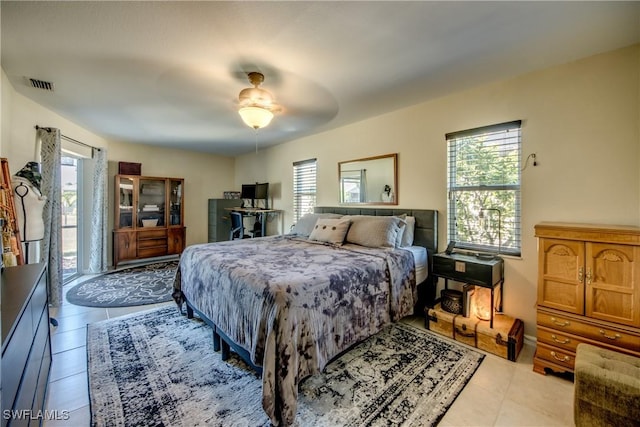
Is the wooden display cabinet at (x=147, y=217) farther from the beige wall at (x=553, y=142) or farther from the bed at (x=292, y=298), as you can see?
the beige wall at (x=553, y=142)

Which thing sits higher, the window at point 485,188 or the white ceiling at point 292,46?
the white ceiling at point 292,46

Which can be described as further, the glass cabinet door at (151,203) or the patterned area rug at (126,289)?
the glass cabinet door at (151,203)

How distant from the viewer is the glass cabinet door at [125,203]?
5124 mm

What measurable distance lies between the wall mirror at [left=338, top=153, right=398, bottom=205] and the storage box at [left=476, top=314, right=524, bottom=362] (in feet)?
5.49

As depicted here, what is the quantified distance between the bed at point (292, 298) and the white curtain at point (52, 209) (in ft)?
5.07

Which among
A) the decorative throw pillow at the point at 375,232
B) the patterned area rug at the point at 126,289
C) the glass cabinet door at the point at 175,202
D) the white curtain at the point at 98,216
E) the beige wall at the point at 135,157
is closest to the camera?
the beige wall at the point at 135,157

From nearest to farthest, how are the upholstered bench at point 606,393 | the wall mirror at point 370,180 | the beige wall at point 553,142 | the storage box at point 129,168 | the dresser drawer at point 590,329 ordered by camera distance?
the upholstered bench at point 606,393 < the dresser drawer at point 590,329 < the beige wall at point 553,142 < the wall mirror at point 370,180 < the storage box at point 129,168

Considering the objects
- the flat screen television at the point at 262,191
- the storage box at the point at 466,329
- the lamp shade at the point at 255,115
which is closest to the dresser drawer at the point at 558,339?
the storage box at the point at 466,329

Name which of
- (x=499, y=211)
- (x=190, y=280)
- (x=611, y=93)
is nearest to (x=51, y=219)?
(x=190, y=280)

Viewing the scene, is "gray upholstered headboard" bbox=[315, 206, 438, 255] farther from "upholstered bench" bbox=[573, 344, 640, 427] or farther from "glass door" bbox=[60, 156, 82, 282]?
"glass door" bbox=[60, 156, 82, 282]

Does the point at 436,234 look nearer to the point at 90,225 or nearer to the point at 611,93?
the point at 611,93

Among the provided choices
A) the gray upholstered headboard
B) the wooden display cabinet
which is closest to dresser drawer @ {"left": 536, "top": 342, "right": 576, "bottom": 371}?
the gray upholstered headboard

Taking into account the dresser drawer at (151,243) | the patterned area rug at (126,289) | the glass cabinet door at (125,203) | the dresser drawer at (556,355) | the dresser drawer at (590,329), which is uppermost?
the glass cabinet door at (125,203)

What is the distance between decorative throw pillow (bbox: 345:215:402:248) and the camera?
2945 mm
